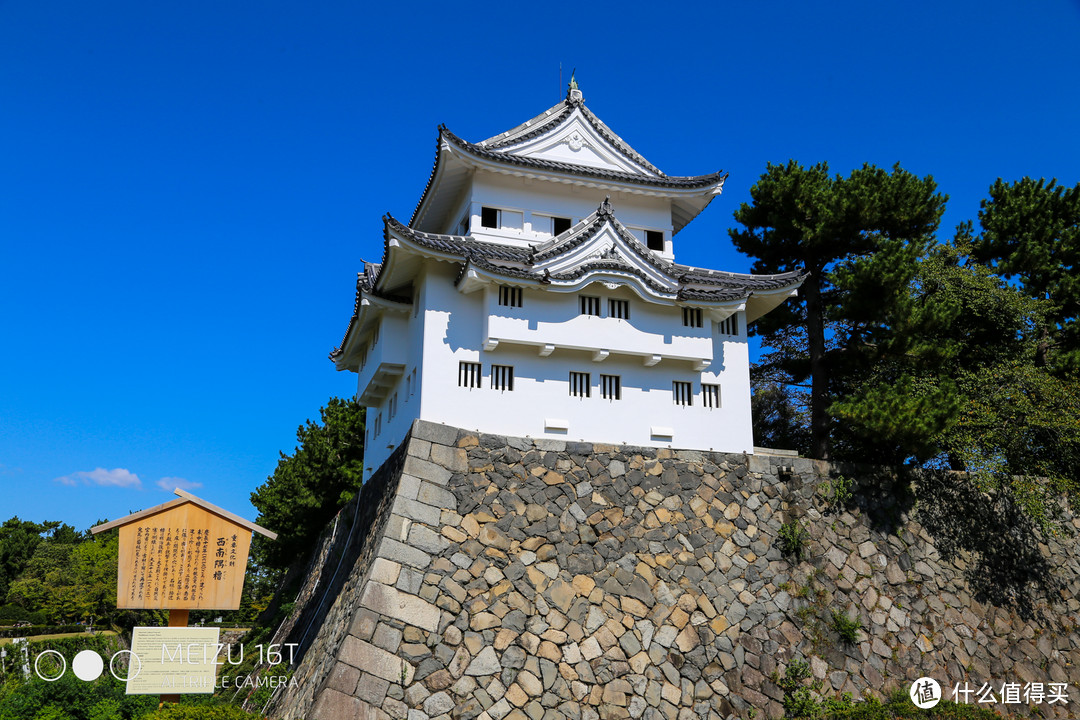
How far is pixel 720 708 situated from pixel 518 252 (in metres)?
9.77

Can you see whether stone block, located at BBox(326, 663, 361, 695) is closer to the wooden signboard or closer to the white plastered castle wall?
the wooden signboard

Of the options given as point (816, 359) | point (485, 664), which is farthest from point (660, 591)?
point (816, 359)

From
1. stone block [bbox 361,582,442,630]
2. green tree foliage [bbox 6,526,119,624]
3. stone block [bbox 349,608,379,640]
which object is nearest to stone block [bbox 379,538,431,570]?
stone block [bbox 361,582,442,630]

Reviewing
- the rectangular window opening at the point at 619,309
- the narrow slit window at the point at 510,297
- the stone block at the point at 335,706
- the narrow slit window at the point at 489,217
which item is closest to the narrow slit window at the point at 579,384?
the rectangular window opening at the point at 619,309

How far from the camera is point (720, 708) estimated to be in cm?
1297

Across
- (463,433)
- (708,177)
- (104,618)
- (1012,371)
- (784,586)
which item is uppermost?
(708,177)

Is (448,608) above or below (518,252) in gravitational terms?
below

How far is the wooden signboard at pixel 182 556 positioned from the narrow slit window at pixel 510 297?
21.6ft

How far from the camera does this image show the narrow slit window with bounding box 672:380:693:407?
53.4 ft

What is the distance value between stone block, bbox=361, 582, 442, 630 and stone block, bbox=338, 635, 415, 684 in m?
0.56

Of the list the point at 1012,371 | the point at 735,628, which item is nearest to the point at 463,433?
the point at 735,628

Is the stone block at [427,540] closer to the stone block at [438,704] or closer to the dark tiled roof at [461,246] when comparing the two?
the stone block at [438,704]

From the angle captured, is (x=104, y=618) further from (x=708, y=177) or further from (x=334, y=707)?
(x=708, y=177)

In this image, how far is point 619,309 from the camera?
16141 millimetres
